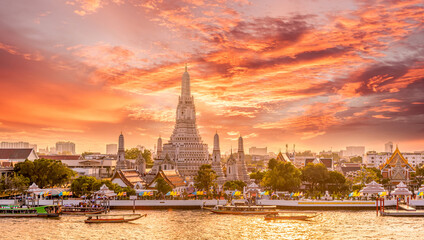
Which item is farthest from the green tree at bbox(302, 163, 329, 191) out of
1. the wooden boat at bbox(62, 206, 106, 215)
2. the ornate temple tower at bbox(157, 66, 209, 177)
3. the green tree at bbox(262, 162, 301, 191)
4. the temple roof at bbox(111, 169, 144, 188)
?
the wooden boat at bbox(62, 206, 106, 215)

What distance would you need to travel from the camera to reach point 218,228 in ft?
170

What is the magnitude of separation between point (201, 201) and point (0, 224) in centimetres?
2647

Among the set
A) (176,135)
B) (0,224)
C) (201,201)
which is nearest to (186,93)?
(176,135)

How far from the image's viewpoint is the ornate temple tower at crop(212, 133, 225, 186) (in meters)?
108

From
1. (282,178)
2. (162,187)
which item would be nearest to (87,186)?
(162,187)

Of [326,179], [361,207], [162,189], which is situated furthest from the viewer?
[326,179]

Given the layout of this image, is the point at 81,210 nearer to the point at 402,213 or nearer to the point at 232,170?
the point at 402,213

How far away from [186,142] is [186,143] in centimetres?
29

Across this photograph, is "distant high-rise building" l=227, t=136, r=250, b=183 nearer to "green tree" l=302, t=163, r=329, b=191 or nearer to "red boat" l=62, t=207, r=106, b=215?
"green tree" l=302, t=163, r=329, b=191

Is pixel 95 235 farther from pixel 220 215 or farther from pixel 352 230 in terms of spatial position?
pixel 352 230

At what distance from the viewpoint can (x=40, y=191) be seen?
69.2 metres

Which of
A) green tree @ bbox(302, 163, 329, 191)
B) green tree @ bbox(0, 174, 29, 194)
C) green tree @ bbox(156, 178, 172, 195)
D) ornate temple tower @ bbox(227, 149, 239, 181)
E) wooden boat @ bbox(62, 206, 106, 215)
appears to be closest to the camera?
wooden boat @ bbox(62, 206, 106, 215)

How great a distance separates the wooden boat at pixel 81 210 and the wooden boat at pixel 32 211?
187cm

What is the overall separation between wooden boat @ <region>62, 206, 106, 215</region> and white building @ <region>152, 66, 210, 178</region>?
139 ft
